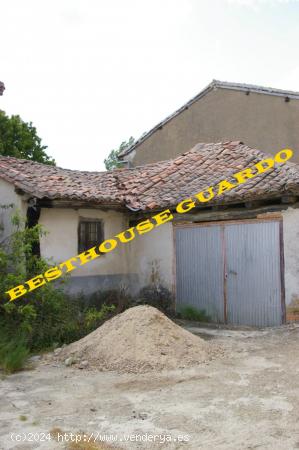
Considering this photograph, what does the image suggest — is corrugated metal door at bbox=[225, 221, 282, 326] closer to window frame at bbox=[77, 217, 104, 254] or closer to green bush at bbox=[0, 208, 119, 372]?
green bush at bbox=[0, 208, 119, 372]

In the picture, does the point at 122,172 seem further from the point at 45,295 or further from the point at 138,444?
the point at 138,444

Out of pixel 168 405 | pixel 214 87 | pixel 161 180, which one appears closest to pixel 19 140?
pixel 214 87

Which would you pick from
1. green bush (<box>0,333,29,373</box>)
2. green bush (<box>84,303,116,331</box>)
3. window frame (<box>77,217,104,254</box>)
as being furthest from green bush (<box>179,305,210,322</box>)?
green bush (<box>0,333,29,373</box>)

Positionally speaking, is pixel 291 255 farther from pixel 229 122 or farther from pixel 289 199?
pixel 229 122

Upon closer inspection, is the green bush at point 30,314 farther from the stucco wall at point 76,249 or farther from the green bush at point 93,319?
the stucco wall at point 76,249

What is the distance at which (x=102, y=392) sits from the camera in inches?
223

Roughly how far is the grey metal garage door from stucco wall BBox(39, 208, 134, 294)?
5.39 feet

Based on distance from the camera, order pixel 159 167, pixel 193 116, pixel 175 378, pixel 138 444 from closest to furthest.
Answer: pixel 138 444 < pixel 175 378 < pixel 159 167 < pixel 193 116

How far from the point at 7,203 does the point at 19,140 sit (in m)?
10.8

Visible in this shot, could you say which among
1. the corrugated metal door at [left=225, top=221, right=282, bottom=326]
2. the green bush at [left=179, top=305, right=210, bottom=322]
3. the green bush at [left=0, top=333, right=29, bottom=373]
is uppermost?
the corrugated metal door at [left=225, top=221, right=282, bottom=326]

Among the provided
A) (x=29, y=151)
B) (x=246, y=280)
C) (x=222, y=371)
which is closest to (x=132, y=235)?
(x=246, y=280)

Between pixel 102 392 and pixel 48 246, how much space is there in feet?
15.7

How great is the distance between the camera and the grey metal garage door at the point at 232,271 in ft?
30.3

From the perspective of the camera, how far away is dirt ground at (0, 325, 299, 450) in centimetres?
416
